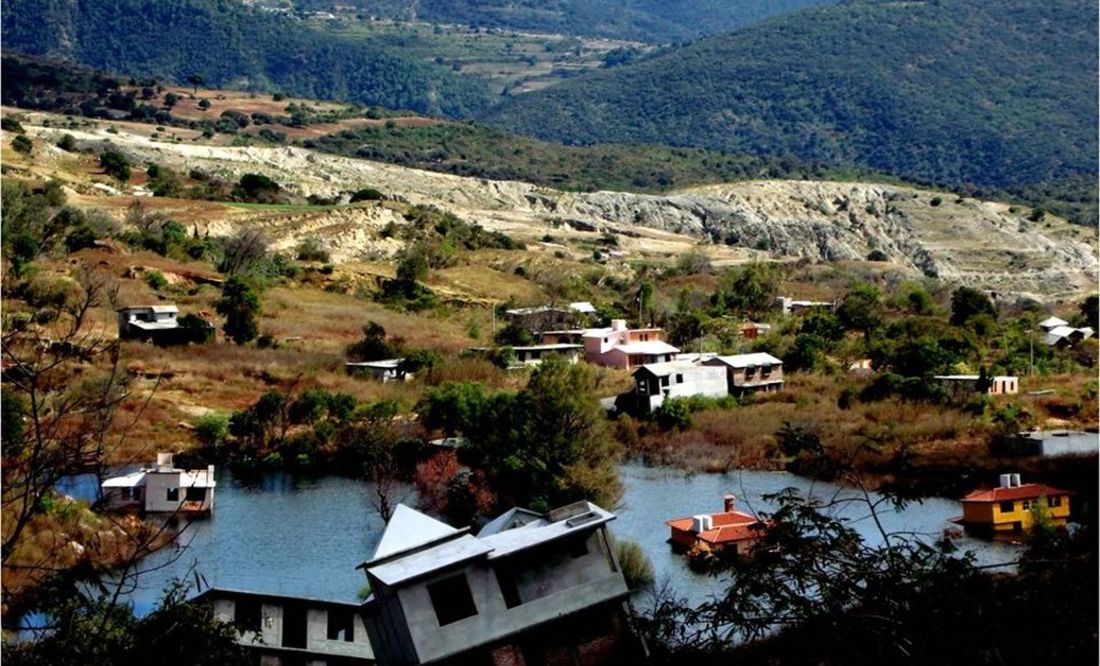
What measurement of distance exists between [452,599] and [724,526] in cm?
1123

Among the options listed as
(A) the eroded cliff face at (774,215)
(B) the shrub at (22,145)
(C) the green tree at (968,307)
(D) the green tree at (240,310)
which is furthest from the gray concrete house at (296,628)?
(A) the eroded cliff face at (774,215)

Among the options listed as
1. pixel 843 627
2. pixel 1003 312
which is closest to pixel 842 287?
pixel 1003 312

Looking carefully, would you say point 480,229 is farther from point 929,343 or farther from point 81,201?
point 929,343

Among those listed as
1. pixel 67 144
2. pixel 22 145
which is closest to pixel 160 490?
pixel 22 145

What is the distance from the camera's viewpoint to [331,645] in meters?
25.1

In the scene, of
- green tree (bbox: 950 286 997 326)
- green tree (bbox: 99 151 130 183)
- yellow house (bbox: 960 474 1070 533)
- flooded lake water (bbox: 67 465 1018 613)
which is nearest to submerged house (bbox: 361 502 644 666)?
flooded lake water (bbox: 67 465 1018 613)

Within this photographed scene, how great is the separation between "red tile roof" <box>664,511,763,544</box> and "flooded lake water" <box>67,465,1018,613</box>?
520mm

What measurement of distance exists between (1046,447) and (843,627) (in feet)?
95.6

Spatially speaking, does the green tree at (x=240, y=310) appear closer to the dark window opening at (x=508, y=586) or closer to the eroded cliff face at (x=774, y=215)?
the dark window opening at (x=508, y=586)

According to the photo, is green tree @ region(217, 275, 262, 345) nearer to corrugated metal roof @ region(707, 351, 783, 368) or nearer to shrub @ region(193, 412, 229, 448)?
shrub @ region(193, 412, 229, 448)

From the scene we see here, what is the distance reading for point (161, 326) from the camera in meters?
53.2

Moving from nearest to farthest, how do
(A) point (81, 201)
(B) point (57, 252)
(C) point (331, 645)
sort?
(C) point (331, 645) < (B) point (57, 252) < (A) point (81, 201)

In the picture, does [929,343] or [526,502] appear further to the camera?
[929,343]

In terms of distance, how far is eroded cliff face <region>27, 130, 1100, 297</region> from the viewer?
99.1 metres
